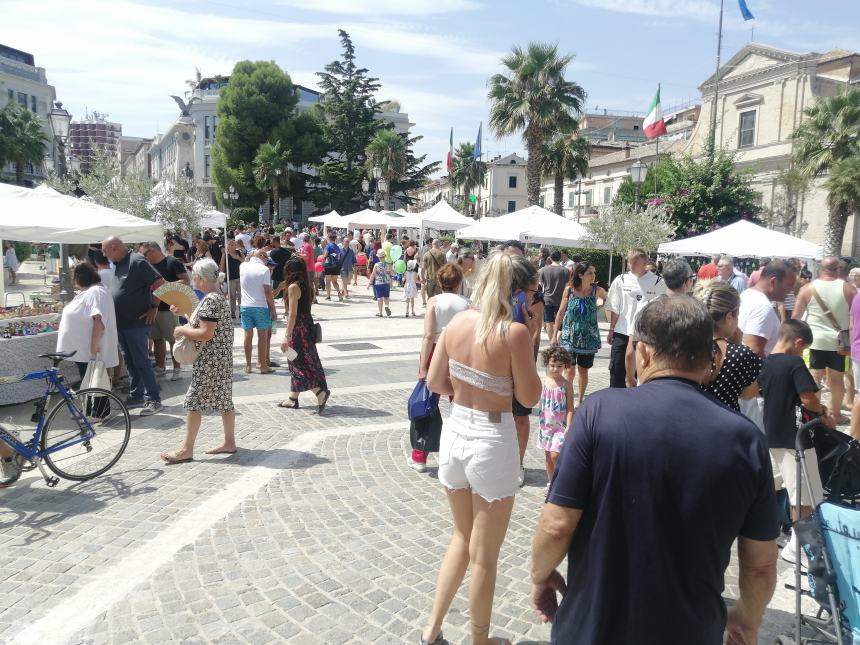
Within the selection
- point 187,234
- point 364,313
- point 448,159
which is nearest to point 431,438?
point 364,313

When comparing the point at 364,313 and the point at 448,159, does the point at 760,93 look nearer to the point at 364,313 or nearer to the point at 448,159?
the point at 448,159

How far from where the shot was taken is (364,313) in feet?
51.5

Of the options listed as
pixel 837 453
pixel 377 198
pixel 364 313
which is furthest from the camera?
pixel 377 198

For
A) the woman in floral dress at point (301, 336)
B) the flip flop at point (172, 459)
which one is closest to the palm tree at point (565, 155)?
the woman in floral dress at point (301, 336)

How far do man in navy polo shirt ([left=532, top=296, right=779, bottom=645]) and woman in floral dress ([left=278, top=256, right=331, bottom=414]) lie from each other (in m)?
5.45

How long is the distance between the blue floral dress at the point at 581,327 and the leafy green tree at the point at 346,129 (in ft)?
154

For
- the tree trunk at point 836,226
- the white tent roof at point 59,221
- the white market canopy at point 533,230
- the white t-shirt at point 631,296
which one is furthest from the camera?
the tree trunk at point 836,226

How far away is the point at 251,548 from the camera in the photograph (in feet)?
13.4

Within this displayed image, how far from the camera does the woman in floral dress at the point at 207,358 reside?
5.28 meters

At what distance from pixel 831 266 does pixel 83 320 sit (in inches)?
317

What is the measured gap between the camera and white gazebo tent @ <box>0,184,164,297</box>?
8.02 metres

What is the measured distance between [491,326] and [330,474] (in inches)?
118

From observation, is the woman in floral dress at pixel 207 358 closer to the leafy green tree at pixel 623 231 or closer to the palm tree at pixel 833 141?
the leafy green tree at pixel 623 231

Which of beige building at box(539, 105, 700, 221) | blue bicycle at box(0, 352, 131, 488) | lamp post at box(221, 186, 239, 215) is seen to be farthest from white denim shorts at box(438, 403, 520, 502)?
lamp post at box(221, 186, 239, 215)
